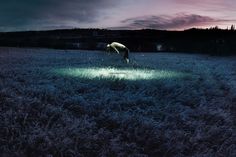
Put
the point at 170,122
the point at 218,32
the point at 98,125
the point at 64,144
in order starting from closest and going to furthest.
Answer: the point at 64,144 → the point at 98,125 → the point at 170,122 → the point at 218,32

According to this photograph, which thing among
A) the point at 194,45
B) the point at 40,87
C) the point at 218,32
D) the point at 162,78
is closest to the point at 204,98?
the point at 162,78

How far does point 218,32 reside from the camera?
9206cm

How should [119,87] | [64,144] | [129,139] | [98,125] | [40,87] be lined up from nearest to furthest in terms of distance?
[64,144] < [129,139] < [98,125] < [40,87] < [119,87]

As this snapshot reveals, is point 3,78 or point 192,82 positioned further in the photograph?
point 192,82

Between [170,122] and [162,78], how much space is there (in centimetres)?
756

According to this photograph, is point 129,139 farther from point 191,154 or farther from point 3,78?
point 3,78

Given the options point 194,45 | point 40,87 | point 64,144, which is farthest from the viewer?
point 194,45

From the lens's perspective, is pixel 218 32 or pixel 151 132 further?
pixel 218 32

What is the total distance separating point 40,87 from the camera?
41.5 feet

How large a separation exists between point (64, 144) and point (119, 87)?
23.3 ft

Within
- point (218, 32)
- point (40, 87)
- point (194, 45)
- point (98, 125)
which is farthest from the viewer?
point (218, 32)

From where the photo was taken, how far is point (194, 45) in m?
65.9

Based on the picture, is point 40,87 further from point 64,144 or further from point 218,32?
point 218,32

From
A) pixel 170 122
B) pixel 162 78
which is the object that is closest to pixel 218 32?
pixel 162 78
